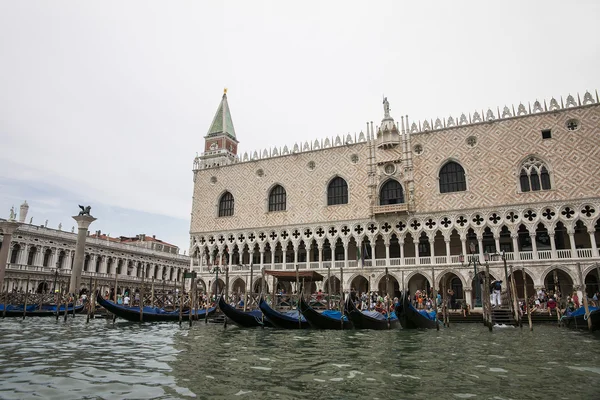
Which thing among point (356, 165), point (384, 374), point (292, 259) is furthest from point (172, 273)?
point (384, 374)

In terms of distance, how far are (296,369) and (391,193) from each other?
629 inches

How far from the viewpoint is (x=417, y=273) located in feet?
63.2

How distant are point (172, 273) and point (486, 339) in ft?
106

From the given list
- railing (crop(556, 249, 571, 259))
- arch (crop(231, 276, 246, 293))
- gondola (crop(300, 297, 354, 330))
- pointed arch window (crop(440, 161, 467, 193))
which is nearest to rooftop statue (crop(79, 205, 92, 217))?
arch (crop(231, 276, 246, 293))

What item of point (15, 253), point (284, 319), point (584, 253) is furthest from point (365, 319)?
point (15, 253)

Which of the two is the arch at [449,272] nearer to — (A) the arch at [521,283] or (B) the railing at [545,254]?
(A) the arch at [521,283]

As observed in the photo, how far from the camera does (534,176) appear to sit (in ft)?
59.1

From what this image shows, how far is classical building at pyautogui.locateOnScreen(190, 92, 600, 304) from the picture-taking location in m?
17.3

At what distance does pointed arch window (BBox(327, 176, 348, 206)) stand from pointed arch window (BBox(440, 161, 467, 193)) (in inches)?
183

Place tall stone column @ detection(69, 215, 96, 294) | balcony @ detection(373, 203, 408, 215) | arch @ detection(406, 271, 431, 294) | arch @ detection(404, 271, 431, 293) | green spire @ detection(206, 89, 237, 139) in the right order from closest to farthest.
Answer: tall stone column @ detection(69, 215, 96, 294)
arch @ detection(404, 271, 431, 293)
balcony @ detection(373, 203, 408, 215)
arch @ detection(406, 271, 431, 294)
green spire @ detection(206, 89, 237, 139)

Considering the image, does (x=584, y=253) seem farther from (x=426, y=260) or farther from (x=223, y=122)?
(x=223, y=122)

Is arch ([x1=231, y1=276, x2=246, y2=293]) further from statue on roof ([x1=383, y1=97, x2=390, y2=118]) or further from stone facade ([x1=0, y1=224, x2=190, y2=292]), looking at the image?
statue on roof ([x1=383, y1=97, x2=390, y2=118])

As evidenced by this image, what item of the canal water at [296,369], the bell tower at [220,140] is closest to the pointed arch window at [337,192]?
the canal water at [296,369]

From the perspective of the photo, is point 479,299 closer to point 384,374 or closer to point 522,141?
point 522,141
